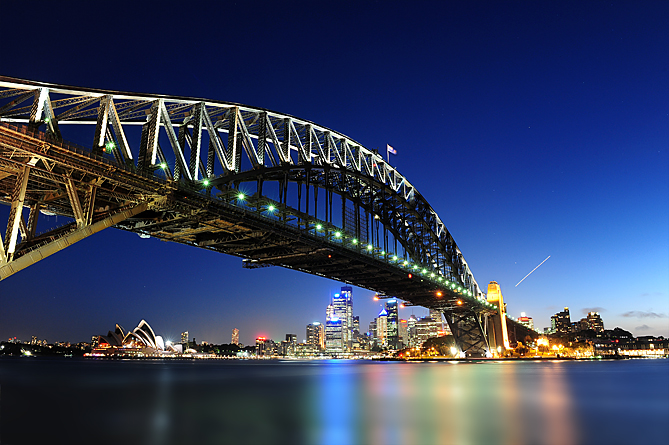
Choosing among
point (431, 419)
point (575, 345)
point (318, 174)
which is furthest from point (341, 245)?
point (575, 345)

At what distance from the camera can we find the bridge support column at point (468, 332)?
9962 centimetres

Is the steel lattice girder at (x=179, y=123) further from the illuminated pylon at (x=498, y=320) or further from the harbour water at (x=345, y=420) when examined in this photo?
the illuminated pylon at (x=498, y=320)

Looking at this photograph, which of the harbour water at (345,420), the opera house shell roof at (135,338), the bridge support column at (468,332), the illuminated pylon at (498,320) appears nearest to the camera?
the harbour water at (345,420)

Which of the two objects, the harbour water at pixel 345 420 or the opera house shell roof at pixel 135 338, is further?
the opera house shell roof at pixel 135 338

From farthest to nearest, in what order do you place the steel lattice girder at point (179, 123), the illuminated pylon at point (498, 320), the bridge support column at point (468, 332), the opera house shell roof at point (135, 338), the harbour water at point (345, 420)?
1. the opera house shell roof at point (135, 338)
2. the illuminated pylon at point (498, 320)
3. the bridge support column at point (468, 332)
4. the steel lattice girder at point (179, 123)
5. the harbour water at point (345, 420)

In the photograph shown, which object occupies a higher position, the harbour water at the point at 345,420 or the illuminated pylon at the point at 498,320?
the illuminated pylon at the point at 498,320

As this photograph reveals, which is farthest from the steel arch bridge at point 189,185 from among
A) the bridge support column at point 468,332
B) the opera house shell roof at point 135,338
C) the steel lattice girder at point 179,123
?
the opera house shell roof at point 135,338

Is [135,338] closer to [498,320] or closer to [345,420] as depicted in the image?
[498,320]

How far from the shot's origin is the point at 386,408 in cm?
1802

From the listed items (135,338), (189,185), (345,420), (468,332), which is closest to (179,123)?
(189,185)

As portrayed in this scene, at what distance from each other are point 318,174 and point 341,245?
8.91 metres

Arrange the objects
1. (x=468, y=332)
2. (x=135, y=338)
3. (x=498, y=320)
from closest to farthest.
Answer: (x=468, y=332) → (x=498, y=320) → (x=135, y=338)

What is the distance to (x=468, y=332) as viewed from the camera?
10325cm

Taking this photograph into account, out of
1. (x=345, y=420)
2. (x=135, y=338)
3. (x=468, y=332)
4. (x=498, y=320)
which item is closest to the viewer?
(x=345, y=420)
